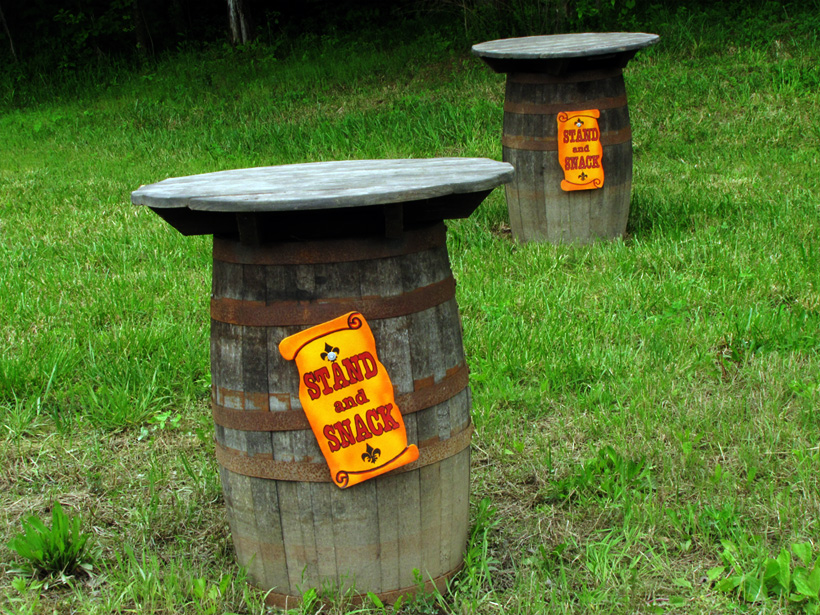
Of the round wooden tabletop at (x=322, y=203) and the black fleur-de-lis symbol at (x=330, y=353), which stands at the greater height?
the round wooden tabletop at (x=322, y=203)

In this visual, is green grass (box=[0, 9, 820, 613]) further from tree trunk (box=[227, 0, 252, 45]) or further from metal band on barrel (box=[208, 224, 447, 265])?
tree trunk (box=[227, 0, 252, 45])

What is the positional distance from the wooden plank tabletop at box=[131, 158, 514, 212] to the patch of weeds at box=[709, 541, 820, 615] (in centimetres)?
133

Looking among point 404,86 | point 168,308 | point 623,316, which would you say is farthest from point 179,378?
point 404,86

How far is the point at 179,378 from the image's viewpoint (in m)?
3.92

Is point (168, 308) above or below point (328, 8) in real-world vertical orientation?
below

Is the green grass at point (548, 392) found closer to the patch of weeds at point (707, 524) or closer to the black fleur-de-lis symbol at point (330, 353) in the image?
the patch of weeds at point (707, 524)

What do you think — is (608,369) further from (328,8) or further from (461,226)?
(328,8)

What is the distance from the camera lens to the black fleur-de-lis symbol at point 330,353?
224 cm

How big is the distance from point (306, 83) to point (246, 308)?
9.74 m

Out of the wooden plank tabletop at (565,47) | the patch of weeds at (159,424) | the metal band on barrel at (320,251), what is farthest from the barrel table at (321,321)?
the wooden plank tabletop at (565,47)

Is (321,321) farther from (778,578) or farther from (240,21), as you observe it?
(240,21)

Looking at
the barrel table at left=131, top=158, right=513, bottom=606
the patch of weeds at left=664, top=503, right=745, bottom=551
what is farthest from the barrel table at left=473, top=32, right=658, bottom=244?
the patch of weeds at left=664, top=503, right=745, bottom=551

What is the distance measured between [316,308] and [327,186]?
0.33 metres

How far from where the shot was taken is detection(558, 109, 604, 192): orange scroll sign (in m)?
5.30
